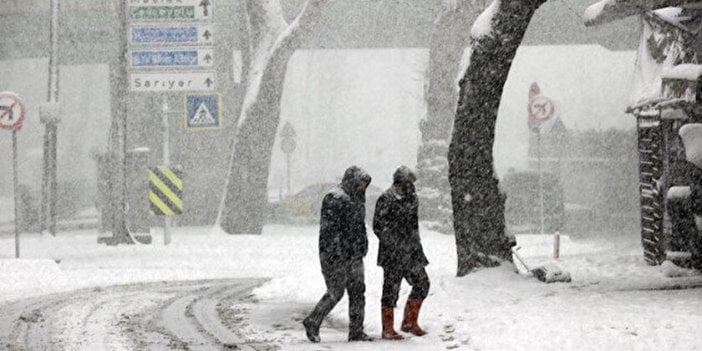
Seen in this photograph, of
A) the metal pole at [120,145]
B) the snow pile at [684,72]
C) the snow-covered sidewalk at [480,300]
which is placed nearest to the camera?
the snow-covered sidewalk at [480,300]

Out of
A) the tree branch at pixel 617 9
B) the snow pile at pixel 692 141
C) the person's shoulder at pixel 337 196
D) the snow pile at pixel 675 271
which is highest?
the tree branch at pixel 617 9

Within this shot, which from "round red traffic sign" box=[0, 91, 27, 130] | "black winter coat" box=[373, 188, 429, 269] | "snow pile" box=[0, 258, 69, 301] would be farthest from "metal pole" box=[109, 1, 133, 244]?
"black winter coat" box=[373, 188, 429, 269]

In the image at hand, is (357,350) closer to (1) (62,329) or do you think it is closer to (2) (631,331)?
(2) (631,331)

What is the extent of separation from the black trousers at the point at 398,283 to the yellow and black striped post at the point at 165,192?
13972 mm

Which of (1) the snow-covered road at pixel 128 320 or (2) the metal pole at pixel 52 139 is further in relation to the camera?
(2) the metal pole at pixel 52 139

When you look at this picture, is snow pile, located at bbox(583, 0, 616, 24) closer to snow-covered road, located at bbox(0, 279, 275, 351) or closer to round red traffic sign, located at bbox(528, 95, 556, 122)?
snow-covered road, located at bbox(0, 279, 275, 351)

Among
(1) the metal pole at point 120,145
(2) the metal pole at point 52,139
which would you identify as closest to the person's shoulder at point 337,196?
(1) the metal pole at point 120,145

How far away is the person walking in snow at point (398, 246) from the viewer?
12539 mm

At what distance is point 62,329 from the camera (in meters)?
13.4

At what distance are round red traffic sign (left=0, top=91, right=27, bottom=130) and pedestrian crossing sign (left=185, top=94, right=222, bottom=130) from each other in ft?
10.1

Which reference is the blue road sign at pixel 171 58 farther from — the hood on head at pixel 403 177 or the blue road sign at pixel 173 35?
the hood on head at pixel 403 177

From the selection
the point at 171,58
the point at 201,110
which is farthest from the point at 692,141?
the point at 171,58

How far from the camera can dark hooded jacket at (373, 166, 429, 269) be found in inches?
494

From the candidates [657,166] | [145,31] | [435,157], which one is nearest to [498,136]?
[435,157]
